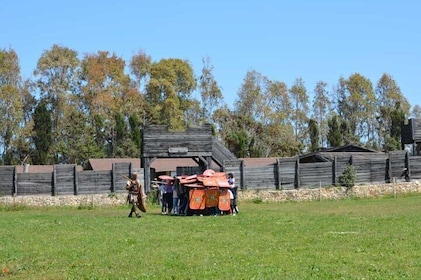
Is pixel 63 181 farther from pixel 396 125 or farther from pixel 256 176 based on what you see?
pixel 396 125

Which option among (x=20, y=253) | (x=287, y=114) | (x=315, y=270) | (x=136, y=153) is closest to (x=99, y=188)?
(x=20, y=253)

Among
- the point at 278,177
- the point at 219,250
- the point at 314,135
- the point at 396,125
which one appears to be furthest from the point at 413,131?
the point at 219,250

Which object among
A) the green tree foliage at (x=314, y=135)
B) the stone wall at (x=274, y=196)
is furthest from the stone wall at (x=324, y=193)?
the green tree foliage at (x=314, y=135)

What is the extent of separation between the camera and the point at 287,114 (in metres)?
83.8

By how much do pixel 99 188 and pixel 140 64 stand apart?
44.4 m

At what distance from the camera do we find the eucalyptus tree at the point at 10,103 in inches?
2692

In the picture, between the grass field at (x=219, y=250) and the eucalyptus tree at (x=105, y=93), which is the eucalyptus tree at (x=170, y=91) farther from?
the grass field at (x=219, y=250)

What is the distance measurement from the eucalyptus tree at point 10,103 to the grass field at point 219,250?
169 feet

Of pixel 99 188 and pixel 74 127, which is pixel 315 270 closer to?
pixel 99 188

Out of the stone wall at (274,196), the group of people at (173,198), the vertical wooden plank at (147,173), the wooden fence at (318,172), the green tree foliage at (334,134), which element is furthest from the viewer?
the green tree foliage at (334,134)

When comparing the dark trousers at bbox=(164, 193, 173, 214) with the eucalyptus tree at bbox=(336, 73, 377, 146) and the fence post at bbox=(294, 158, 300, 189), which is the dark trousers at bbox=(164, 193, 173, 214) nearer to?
the fence post at bbox=(294, 158, 300, 189)

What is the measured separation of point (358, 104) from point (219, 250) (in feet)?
249

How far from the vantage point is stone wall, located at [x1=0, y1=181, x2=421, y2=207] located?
34.6m

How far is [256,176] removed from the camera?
126 ft
